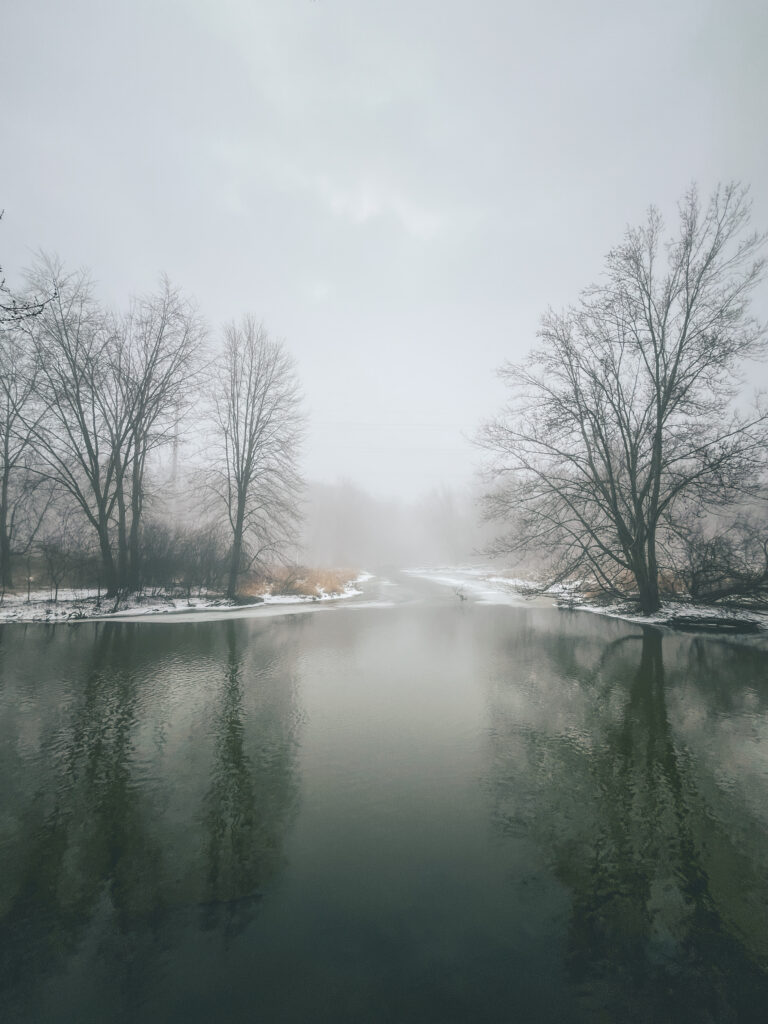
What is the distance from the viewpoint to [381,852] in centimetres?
371

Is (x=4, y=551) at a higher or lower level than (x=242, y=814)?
higher

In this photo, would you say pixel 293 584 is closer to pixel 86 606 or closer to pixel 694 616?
pixel 86 606

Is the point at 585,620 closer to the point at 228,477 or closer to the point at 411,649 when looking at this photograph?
the point at 411,649

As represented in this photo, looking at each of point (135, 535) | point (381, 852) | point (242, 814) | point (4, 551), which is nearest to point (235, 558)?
point (135, 535)

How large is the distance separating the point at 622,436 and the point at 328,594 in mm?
15939

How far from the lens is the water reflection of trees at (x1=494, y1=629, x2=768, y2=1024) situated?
2545 mm

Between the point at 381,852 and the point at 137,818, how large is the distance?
2218 millimetres

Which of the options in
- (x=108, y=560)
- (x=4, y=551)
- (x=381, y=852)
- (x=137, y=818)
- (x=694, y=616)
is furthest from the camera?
(x=4, y=551)

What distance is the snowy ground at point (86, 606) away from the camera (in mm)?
15148

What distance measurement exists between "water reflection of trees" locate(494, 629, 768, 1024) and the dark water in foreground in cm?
2

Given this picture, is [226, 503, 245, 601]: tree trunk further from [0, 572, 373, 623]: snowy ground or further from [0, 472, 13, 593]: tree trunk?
[0, 472, 13, 593]: tree trunk

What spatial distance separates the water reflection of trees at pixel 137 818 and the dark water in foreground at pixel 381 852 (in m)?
0.02

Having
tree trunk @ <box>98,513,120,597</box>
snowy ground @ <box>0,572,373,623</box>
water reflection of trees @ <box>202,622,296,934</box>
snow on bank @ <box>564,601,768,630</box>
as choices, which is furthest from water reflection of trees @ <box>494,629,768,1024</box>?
tree trunk @ <box>98,513,120,597</box>

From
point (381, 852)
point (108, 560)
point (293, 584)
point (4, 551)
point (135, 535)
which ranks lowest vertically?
point (381, 852)
